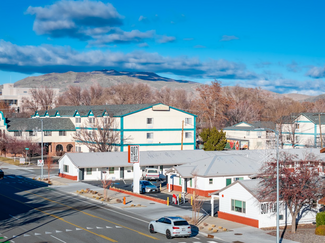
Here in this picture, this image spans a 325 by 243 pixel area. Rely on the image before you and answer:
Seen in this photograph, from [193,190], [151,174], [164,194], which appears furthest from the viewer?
[151,174]

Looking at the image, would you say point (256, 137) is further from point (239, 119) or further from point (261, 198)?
point (261, 198)

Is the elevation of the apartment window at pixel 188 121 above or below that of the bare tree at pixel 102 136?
above

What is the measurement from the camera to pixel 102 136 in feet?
270

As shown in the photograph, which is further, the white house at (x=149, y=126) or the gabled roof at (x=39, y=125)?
the gabled roof at (x=39, y=125)

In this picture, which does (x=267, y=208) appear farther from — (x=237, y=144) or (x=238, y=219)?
(x=237, y=144)

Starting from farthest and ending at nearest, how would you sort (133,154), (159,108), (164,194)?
1. (159,108)
2. (133,154)
3. (164,194)

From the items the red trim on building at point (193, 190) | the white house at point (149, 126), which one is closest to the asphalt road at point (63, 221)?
the red trim on building at point (193, 190)

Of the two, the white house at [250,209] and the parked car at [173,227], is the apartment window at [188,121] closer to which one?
the white house at [250,209]

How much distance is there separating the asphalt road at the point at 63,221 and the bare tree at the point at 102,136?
28367 mm

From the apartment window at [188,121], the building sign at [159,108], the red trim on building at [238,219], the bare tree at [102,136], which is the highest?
the building sign at [159,108]

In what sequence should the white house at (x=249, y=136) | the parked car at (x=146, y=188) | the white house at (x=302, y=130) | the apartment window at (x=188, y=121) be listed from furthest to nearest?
the white house at (x=249, y=136)
the white house at (x=302, y=130)
the apartment window at (x=188, y=121)
the parked car at (x=146, y=188)

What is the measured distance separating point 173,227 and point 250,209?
831 cm

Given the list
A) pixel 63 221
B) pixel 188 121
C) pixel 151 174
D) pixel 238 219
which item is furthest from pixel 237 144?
pixel 63 221

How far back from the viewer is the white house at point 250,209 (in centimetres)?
3569
